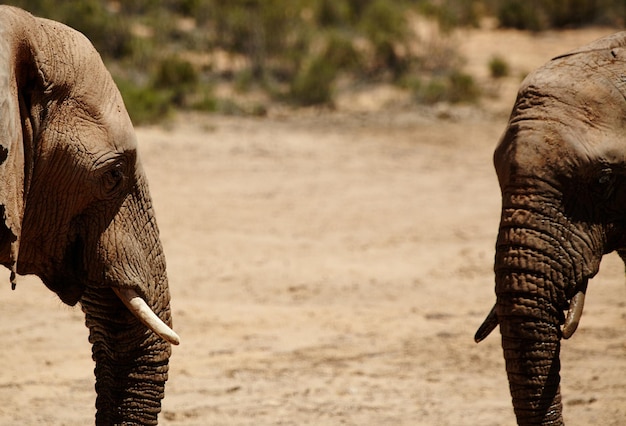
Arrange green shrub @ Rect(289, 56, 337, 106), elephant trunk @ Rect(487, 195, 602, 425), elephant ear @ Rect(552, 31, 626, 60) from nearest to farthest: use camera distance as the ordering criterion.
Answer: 1. elephant trunk @ Rect(487, 195, 602, 425)
2. elephant ear @ Rect(552, 31, 626, 60)
3. green shrub @ Rect(289, 56, 337, 106)

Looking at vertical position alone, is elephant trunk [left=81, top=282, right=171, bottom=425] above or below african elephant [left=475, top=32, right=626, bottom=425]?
below

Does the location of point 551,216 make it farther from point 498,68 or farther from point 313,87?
point 498,68

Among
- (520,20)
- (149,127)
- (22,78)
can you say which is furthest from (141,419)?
(520,20)

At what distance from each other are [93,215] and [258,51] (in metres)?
14.7

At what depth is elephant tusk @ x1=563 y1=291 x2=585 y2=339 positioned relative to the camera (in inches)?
181

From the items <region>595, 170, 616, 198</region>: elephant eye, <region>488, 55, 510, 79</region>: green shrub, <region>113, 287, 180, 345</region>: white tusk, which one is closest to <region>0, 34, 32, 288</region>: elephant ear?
<region>113, 287, 180, 345</region>: white tusk

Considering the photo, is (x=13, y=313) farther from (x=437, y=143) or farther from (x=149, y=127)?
(x=437, y=143)

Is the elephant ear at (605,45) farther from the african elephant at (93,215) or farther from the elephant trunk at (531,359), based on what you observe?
the african elephant at (93,215)

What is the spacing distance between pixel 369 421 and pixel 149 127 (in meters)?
8.26

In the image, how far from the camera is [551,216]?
4660mm

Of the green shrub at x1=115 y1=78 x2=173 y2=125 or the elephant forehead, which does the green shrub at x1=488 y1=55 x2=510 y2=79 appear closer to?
the green shrub at x1=115 y1=78 x2=173 y2=125

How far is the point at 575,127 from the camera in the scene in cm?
475

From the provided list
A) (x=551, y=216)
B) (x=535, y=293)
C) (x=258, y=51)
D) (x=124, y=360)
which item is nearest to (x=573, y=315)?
(x=535, y=293)

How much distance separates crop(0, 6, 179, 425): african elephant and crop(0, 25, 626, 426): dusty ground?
1.83m
